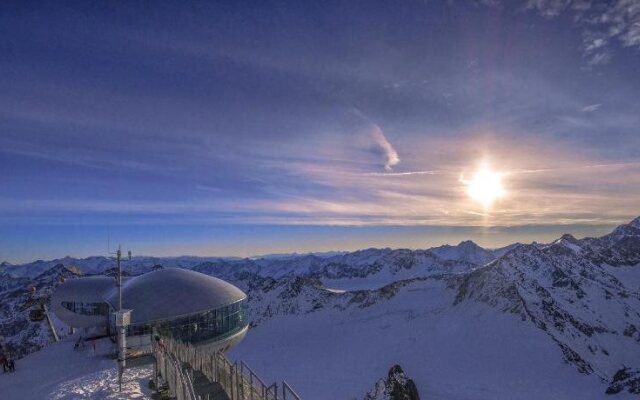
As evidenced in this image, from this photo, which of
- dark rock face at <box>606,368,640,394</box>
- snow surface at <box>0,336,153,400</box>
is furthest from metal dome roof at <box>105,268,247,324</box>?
dark rock face at <box>606,368,640,394</box>

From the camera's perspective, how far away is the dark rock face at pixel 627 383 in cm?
9650

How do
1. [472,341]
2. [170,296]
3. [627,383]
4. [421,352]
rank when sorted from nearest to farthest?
[170,296], [627,383], [421,352], [472,341]

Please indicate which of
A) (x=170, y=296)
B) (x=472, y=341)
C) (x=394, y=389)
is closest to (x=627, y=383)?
(x=472, y=341)

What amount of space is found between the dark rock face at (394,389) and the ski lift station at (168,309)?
36752 millimetres

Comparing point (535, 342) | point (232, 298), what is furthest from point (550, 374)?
point (232, 298)

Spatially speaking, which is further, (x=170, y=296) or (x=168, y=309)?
(x=170, y=296)

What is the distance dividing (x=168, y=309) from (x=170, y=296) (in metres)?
1.87

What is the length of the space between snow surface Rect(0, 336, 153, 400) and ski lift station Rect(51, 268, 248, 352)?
3.80 meters

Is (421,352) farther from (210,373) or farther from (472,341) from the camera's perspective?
(210,373)

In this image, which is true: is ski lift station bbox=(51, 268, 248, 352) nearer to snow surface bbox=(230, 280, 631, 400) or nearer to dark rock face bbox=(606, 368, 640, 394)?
snow surface bbox=(230, 280, 631, 400)

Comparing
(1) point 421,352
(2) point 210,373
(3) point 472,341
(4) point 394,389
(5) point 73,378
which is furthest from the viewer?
(3) point 472,341

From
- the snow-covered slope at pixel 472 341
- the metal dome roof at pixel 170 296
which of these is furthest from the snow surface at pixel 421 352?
the metal dome roof at pixel 170 296

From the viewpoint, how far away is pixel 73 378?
89.5 ft

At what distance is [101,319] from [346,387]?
78529mm
